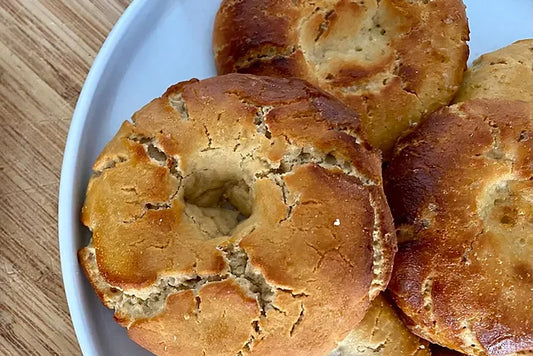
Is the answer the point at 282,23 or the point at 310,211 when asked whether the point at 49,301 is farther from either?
the point at 282,23

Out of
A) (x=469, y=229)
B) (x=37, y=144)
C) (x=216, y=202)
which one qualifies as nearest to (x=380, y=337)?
(x=469, y=229)

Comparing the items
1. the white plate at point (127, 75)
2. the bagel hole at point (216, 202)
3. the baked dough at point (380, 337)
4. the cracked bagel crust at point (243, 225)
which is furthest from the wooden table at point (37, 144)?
the baked dough at point (380, 337)

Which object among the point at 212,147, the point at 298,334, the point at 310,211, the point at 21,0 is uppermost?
the point at 21,0

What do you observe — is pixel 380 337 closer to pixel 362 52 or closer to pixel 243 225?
pixel 243 225

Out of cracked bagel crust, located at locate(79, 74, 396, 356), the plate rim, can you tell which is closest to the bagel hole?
cracked bagel crust, located at locate(79, 74, 396, 356)

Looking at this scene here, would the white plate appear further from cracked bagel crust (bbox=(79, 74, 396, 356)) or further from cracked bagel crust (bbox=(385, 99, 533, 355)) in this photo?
cracked bagel crust (bbox=(385, 99, 533, 355))

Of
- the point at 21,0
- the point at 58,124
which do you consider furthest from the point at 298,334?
the point at 21,0

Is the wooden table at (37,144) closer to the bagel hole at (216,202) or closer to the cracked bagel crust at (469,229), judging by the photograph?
the bagel hole at (216,202)
